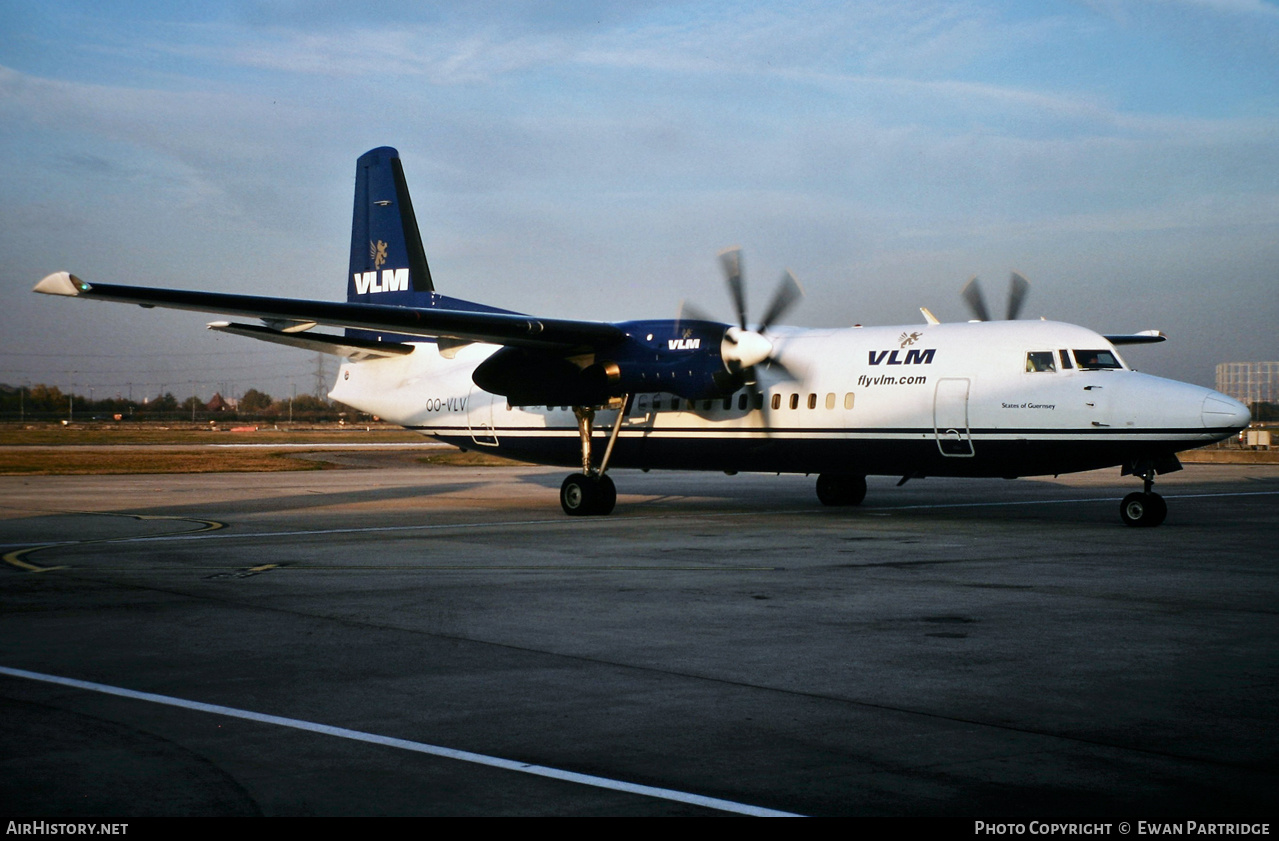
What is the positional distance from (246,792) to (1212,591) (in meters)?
9.66

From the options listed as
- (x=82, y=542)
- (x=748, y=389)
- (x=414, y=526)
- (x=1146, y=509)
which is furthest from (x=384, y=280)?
(x=1146, y=509)

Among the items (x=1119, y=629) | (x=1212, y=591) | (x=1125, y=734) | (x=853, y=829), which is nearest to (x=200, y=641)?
(x=853, y=829)

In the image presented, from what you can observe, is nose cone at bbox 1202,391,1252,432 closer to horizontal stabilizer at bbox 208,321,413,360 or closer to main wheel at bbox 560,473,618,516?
main wheel at bbox 560,473,618,516

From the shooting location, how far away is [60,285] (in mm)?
15547

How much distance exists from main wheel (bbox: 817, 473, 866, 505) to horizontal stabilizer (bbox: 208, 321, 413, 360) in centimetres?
1017

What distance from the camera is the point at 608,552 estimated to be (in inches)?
587

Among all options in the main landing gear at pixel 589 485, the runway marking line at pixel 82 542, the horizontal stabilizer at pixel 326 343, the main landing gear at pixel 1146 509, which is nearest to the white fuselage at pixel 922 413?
the main landing gear at pixel 589 485

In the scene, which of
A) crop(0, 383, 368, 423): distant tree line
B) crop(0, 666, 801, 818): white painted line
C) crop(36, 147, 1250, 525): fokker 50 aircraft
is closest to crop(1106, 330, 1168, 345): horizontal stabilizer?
crop(36, 147, 1250, 525): fokker 50 aircraft

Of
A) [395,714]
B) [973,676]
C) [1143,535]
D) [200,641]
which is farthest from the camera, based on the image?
[1143,535]

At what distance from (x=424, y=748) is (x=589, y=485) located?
16.2 m

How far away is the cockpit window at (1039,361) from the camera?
18.1 meters

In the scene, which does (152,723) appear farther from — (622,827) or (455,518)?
(455,518)

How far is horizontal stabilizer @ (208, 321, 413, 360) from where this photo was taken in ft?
74.4

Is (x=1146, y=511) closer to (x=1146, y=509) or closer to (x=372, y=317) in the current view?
(x=1146, y=509)
